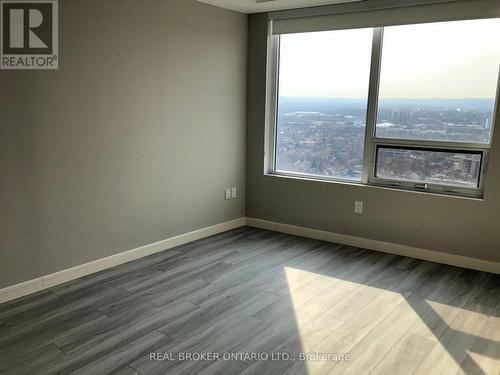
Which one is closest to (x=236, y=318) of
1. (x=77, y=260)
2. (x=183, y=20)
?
(x=77, y=260)

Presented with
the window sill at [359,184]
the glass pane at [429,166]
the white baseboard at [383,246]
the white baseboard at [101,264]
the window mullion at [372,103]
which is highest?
the window mullion at [372,103]

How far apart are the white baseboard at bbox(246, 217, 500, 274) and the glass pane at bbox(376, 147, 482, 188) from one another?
0.67m

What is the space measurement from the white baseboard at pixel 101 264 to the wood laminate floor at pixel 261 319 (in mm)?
81

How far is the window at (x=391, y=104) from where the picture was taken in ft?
12.5

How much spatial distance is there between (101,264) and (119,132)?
44.9 inches

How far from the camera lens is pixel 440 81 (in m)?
3.97

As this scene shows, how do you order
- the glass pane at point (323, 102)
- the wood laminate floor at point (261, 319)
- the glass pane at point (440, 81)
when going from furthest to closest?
the glass pane at point (323, 102), the glass pane at point (440, 81), the wood laminate floor at point (261, 319)

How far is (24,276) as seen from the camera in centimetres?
319

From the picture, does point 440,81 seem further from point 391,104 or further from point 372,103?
point 372,103

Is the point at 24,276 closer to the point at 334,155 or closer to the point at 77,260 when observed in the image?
the point at 77,260

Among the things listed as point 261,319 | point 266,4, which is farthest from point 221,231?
point 266,4

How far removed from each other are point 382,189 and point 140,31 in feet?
8.87

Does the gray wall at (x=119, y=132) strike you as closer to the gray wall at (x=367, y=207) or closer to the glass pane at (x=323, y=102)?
the gray wall at (x=367, y=207)

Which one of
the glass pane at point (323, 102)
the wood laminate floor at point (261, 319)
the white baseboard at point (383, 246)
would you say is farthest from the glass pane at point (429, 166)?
the wood laminate floor at point (261, 319)
